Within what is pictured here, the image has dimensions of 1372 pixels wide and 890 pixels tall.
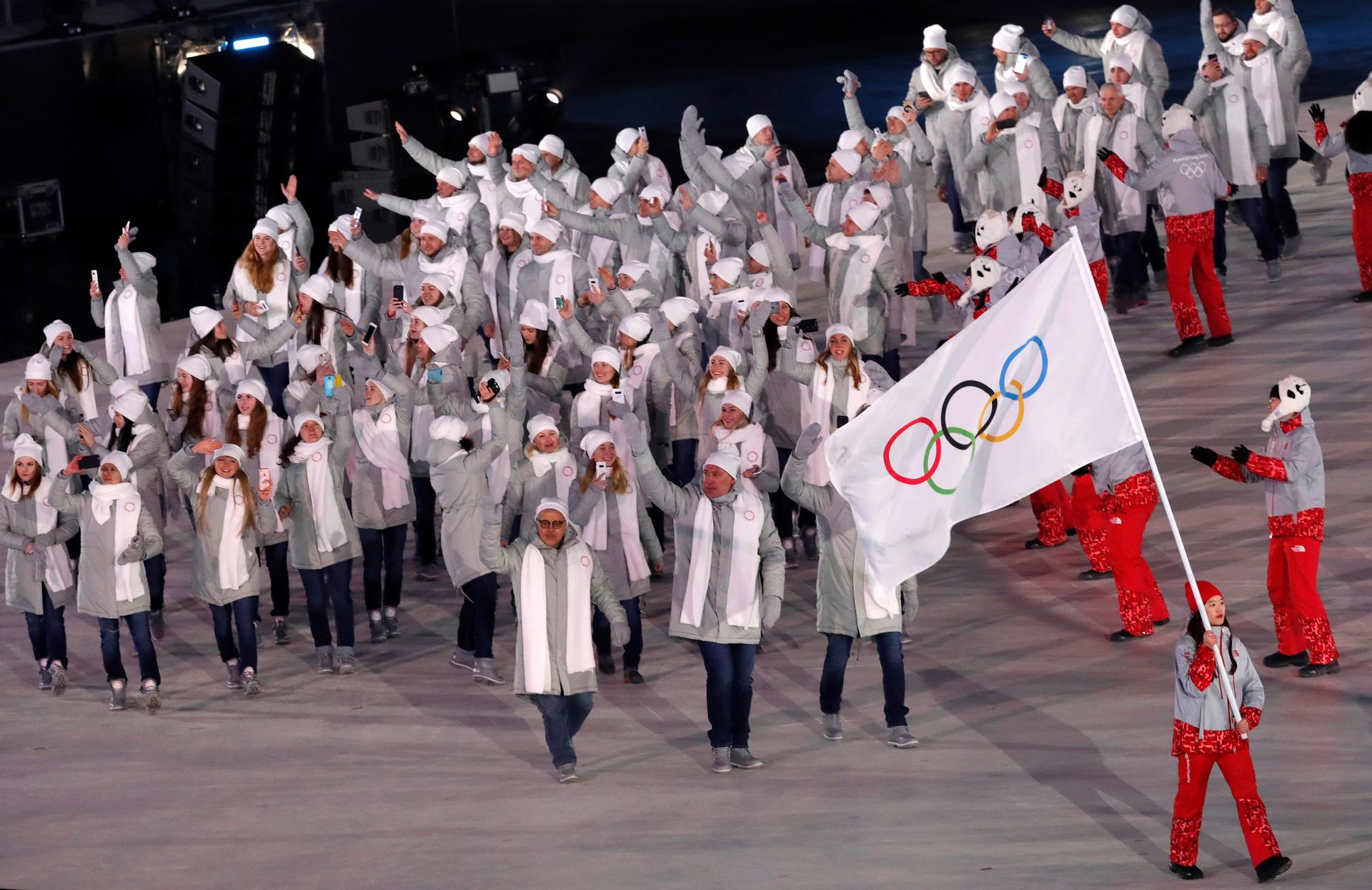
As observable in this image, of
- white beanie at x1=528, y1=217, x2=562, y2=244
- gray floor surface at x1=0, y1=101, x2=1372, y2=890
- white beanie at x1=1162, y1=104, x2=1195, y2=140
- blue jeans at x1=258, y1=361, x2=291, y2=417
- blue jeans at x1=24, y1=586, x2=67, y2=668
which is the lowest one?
gray floor surface at x1=0, y1=101, x2=1372, y2=890

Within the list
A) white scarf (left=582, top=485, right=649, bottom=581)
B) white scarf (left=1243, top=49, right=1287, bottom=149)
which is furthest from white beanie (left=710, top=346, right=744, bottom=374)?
white scarf (left=1243, top=49, right=1287, bottom=149)

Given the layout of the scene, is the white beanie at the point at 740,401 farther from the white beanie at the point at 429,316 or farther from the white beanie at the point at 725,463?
the white beanie at the point at 429,316

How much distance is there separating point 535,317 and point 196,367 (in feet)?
7.41

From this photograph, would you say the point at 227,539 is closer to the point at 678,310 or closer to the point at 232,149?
the point at 678,310

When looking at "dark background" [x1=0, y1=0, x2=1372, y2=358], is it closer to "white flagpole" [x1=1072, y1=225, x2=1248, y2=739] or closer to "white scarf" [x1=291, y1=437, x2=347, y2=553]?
"white scarf" [x1=291, y1=437, x2=347, y2=553]

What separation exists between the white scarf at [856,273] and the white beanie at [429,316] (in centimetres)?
305

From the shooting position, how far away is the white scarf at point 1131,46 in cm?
1903

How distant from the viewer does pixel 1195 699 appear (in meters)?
9.69

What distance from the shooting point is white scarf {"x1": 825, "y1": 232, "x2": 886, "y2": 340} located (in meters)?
15.8

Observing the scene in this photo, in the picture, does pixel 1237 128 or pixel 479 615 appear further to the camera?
pixel 1237 128

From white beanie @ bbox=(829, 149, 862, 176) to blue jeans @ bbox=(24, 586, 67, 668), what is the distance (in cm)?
671

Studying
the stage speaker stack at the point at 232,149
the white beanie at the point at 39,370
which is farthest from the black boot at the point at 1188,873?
the stage speaker stack at the point at 232,149

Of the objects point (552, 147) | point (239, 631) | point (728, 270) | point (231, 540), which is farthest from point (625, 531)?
point (552, 147)

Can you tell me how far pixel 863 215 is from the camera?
1576cm
